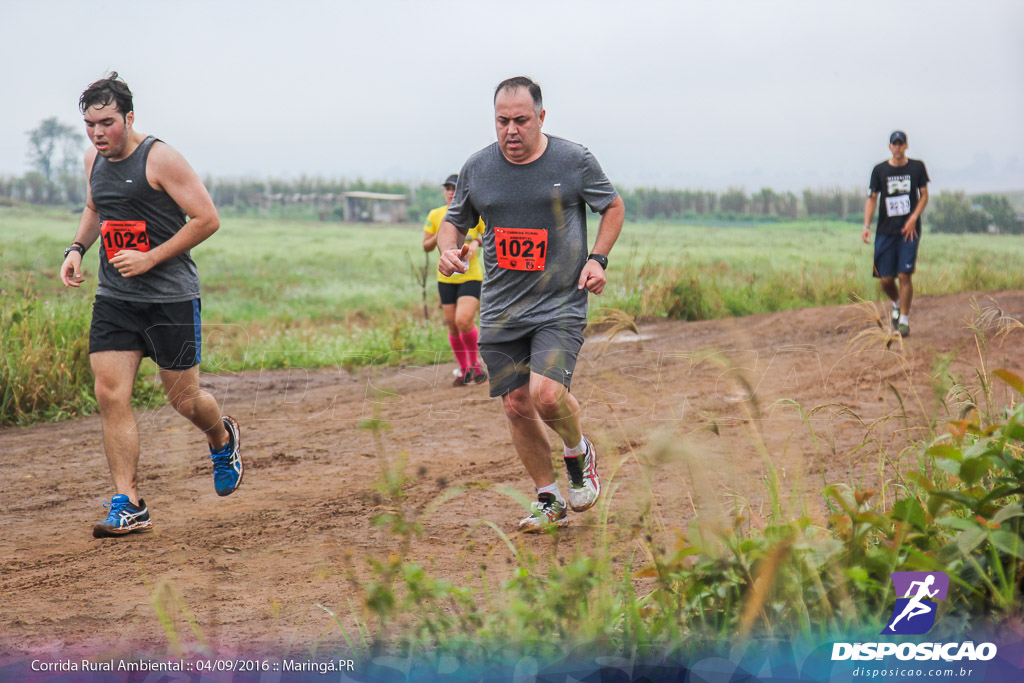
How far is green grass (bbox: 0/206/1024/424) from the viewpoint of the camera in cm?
827

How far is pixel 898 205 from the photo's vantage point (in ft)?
33.3

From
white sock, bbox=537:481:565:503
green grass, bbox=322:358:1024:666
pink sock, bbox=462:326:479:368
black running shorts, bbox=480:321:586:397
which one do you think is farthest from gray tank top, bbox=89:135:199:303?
pink sock, bbox=462:326:479:368

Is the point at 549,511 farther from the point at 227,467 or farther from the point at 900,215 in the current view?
the point at 900,215

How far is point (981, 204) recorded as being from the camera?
1686cm

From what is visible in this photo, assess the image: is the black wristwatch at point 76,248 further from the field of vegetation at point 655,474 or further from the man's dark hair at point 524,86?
the man's dark hair at point 524,86

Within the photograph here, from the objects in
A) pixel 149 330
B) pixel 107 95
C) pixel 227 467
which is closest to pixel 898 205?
pixel 227 467

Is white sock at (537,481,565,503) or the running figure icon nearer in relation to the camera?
the running figure icon

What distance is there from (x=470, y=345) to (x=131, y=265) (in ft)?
14.4

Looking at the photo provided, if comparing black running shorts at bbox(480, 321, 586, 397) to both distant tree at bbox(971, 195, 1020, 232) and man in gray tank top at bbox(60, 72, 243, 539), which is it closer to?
man in gray tank top at bbox(60, 72, 243, 539)

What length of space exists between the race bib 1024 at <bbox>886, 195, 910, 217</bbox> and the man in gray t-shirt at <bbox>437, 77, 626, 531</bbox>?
6.63 metres

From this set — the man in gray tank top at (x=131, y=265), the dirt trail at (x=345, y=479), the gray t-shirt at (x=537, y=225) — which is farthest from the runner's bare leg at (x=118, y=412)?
the gray t-shirt at (x=537, y=225)

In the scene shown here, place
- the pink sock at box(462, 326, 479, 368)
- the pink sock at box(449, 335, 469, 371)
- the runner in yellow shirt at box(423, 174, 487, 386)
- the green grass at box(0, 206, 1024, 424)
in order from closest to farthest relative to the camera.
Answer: the green grass at box(0, 206, 1024, 424), the runner in yellow shirt at box(423, 174, 487, 386), the pink sock at box(462, 326, 479, 368), the pink sock at box(449, 335, 469, 371)

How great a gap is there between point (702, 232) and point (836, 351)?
46.0 feet

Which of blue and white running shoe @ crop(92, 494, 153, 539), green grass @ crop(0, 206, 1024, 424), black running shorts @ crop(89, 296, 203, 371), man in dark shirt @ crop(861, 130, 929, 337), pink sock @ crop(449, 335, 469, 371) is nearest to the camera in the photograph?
blue and white running shoe @ crop(92, 494, 153, 539)
